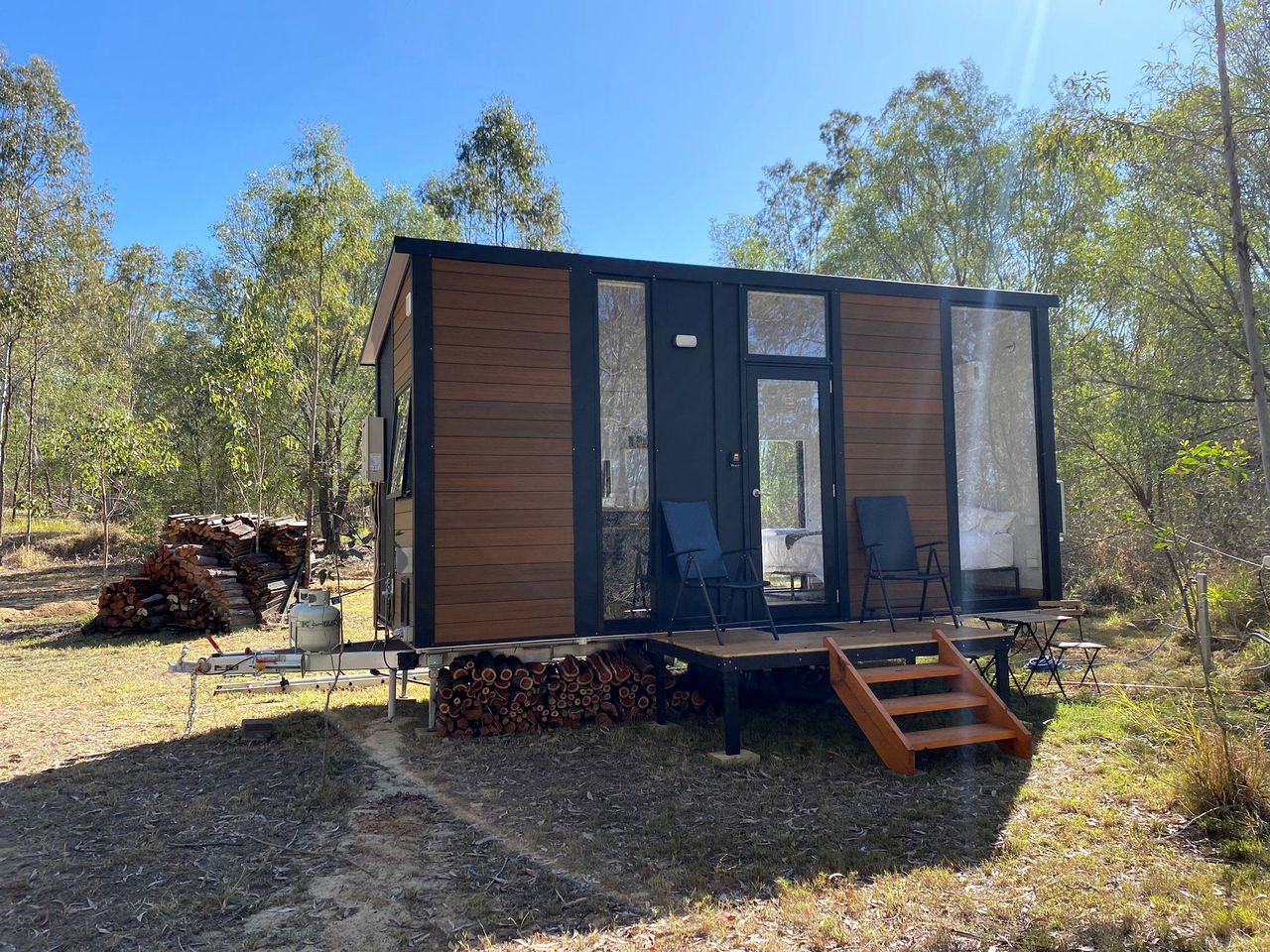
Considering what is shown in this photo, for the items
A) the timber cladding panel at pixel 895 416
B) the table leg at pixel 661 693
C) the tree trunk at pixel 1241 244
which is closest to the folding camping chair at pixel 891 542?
the timber cladding panel at pixel 895 416

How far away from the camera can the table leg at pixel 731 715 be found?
4.45m

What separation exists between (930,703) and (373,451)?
3782 mm

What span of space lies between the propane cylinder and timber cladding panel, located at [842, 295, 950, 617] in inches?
127

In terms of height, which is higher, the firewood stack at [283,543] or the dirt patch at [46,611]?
the firewood stack at [283,543]

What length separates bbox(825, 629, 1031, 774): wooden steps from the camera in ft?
13.8

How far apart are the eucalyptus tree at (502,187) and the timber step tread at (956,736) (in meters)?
12.7

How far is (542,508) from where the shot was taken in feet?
16.5

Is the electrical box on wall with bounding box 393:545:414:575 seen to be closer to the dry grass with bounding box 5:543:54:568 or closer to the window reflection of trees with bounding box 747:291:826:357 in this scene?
the window reflection of trees with bounding box 747:291:826:357

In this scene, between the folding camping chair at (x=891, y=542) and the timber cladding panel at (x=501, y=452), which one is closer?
the timber cladding panel at (x=501, y=452)

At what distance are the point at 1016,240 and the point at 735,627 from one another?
11090 mm

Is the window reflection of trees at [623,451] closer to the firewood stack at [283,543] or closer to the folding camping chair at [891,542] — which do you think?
the folding camping chair at [891,542]

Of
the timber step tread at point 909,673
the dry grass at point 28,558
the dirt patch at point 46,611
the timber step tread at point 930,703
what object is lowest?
the dirt patch at point 46,611

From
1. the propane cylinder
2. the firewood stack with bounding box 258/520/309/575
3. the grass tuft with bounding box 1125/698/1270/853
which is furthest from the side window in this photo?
the firewood stack with bounding box 258/520/309/575

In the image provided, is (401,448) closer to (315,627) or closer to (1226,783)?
(315,627)
